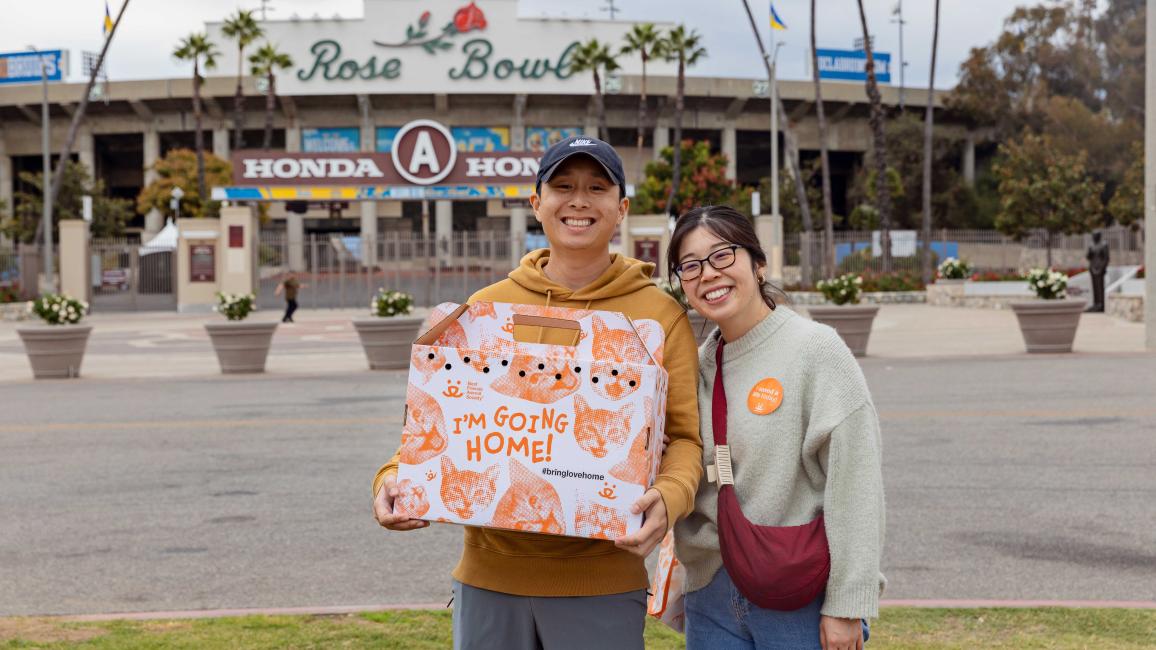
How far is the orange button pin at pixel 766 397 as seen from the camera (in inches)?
117

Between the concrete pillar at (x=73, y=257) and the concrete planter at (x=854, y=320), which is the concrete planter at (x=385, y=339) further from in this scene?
the concrete pillar at (x=73, y=257)

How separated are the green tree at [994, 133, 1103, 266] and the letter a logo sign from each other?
2533 centimetres

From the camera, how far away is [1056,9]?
2837 inches

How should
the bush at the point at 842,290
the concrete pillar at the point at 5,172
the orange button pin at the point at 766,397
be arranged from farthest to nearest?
the concrete pillar at the point at 5,172 < the bush at the point at 842,290 < the orange button pin at the point at 766,397

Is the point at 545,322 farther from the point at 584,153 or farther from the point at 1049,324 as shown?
the point at 1049,324

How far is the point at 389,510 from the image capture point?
290cm

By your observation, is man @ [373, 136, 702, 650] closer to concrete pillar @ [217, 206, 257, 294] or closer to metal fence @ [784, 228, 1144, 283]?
metal fence @ [784, 228, 1144, 283]

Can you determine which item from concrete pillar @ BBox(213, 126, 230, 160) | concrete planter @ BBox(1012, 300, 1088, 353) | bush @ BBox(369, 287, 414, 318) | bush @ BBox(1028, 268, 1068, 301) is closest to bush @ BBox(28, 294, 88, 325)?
bush @ BBox(369, 287, 414, 318)

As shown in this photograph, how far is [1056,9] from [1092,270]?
1748 inches

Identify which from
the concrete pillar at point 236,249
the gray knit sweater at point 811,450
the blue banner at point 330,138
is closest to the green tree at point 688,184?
the concrete pillar at point 236,249

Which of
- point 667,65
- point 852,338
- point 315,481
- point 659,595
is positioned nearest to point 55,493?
point 315,481

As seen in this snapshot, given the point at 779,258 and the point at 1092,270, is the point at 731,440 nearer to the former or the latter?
the point at 1092,270

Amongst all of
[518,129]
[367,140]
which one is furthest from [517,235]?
[367,140]

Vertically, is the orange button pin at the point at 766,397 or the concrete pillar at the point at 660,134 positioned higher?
the concrete pillar at the point at 660,134
